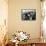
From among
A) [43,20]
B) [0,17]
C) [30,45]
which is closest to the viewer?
[30,45]

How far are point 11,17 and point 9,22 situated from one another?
0.63 ft

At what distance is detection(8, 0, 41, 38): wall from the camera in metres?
4.99

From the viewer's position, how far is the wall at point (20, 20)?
499 cm

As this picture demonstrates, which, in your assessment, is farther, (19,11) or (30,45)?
(19,11)

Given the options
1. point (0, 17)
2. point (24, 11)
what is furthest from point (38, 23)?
point (0, 17)

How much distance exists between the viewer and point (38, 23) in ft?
16.3

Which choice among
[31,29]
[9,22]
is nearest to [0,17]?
[9,22]

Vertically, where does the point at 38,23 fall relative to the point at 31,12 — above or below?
below

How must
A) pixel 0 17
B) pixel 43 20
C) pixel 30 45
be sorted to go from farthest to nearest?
pixel 43 20, pixel 0 17, pixel 30 45

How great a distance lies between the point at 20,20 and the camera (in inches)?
198

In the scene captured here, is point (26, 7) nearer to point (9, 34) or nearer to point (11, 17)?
point (11, 17)

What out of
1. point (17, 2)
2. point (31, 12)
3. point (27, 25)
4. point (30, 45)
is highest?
point (17, 2)

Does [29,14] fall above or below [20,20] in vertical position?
above

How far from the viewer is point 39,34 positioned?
16.3ft
